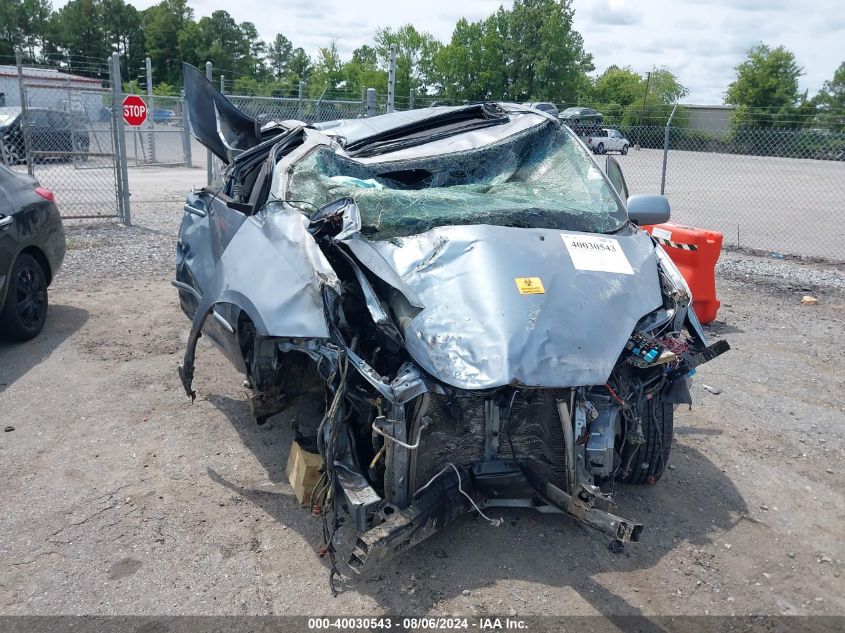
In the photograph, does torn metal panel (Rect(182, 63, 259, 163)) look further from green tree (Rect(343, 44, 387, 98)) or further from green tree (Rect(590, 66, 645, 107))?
green tree (Rect(590, 66, 645, 107))

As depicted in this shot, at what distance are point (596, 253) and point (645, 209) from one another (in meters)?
1.09

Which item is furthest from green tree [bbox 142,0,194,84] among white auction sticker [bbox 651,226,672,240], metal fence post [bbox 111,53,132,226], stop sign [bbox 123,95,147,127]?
white auction sticker [bbox 651,226,672,240]

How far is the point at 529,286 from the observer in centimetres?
313

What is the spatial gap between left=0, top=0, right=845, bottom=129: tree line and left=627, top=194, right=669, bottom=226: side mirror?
77.2ft

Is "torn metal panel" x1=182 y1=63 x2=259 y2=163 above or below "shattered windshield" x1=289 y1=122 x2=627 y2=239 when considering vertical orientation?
above

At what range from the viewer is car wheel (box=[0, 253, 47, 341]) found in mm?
5465

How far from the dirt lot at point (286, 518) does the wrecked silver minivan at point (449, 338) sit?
0.27 m

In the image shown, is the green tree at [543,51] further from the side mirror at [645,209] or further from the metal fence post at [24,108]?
the side mirror at [645,209]

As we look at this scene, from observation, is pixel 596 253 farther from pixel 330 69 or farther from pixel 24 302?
pixel 330 69

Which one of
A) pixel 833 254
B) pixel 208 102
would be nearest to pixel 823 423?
pixel 208 102

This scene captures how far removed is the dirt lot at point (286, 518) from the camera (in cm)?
288

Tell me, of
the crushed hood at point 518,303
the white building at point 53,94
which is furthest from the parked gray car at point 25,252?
the white building at point 53,94

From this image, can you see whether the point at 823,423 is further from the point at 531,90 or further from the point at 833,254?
the point at 531,90

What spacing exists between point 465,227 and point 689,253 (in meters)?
3.92
